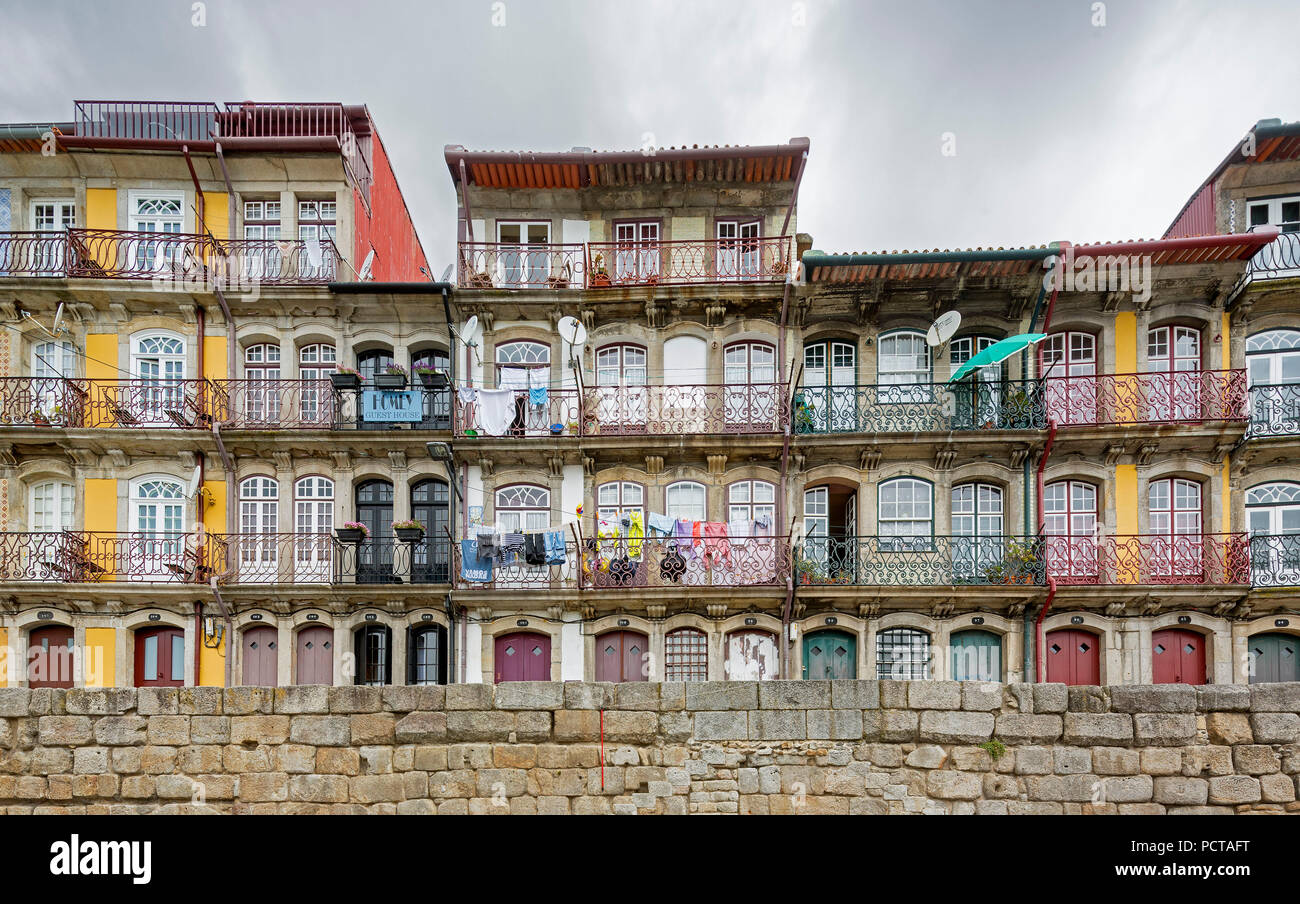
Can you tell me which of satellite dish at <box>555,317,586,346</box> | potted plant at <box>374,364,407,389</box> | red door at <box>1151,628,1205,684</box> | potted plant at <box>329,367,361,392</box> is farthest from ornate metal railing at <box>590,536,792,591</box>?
red door at <box>1151,628,1205,684</box>

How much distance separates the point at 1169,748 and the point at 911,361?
31.9 feet

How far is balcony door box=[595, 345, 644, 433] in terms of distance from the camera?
16.5m

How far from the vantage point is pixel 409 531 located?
15844 mm

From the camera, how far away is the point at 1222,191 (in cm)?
1650

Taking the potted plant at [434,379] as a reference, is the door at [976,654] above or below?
below

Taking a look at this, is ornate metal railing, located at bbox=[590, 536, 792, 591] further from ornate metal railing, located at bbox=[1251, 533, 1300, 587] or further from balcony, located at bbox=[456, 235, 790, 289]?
ornate metal railing, located at bbox=[1251, 533, 1300, 587]

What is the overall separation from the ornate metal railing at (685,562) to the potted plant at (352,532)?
4.77 m

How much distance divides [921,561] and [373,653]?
475 inches

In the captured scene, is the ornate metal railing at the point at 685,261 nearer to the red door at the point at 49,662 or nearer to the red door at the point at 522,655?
the red door at the point at 522,655

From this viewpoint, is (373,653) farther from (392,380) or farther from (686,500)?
(686,500)

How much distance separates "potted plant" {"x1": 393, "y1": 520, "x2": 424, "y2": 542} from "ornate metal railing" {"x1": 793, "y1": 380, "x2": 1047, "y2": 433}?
8284 millimetres

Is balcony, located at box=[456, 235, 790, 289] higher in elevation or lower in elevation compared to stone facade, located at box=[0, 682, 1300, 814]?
higher

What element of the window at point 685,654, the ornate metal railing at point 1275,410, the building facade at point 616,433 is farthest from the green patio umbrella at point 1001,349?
the window at point 685,654

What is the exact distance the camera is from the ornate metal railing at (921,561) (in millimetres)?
15477
